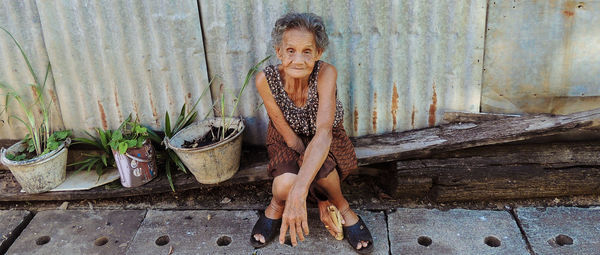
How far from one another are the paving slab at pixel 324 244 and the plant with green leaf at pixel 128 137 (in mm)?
1060

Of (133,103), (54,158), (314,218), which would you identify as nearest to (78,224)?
(54,158)

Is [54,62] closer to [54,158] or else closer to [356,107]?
[54,158]

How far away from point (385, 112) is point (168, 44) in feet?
4.86

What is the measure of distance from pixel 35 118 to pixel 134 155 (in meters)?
0.91

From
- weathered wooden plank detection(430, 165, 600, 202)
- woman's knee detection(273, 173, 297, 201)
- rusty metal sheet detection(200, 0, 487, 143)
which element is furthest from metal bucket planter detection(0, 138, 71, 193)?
weathered wooden plank detection(430, 165, 600, 202)

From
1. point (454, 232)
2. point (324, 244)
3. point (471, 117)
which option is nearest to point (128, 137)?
point (324, 244)

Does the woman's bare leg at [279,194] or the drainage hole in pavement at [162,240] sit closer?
the woman's bare leg at [279,194]

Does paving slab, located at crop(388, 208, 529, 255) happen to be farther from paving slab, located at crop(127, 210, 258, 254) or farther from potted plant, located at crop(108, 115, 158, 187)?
potted plant, located at crop(108, 115, 158, 187)

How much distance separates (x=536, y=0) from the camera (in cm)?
291

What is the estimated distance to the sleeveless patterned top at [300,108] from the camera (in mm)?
2826

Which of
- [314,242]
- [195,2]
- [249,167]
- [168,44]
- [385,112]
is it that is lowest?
[314,242]

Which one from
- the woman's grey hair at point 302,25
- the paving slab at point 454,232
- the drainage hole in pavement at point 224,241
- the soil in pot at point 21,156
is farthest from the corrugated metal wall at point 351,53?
the drainage hole in pavement at point 224,241

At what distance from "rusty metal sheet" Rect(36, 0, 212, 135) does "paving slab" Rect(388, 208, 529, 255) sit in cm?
151

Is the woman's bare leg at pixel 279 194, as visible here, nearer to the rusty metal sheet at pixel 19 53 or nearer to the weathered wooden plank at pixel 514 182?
the weathered wooden plank at pixel 514 182
